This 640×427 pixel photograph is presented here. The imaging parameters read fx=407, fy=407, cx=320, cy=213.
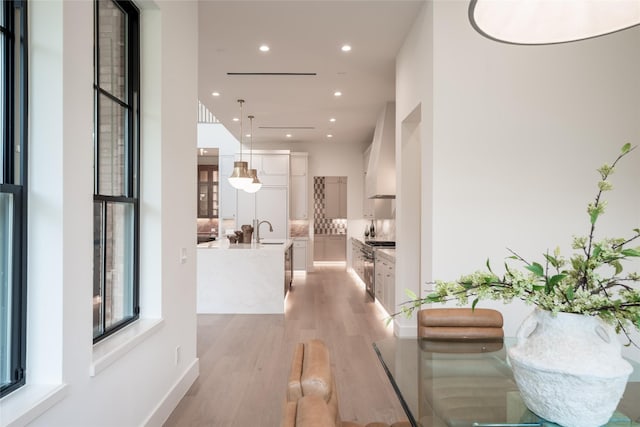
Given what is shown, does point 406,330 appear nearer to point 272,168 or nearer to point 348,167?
point 272,168

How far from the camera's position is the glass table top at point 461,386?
132 cm

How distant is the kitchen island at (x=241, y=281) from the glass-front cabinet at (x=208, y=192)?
6965 millimetres

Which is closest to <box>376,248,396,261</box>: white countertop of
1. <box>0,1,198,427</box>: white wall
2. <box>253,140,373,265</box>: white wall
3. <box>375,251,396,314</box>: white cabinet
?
<box>375,251,396,314</box>: white cabinet

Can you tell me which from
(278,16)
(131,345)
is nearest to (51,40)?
(131,345)

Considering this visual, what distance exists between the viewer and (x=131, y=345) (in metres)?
2.19

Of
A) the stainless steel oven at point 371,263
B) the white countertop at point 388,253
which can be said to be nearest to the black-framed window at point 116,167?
the white countertop at point 388,253

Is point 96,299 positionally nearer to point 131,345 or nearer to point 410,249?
point 131,345

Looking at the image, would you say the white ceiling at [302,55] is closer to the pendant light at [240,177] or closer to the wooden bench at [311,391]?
the pendant light at [240,177]

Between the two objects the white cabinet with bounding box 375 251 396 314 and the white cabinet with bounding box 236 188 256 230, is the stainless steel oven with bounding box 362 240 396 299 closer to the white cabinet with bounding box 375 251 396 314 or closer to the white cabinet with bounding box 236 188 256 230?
the white cabinet with bounding box 375 251 396 314

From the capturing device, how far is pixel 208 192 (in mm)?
12773

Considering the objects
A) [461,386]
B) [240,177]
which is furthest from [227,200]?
[461,386]

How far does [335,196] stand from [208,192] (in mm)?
4450

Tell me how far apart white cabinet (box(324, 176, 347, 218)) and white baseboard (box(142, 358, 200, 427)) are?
24.8ft

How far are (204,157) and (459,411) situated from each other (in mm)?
11984
